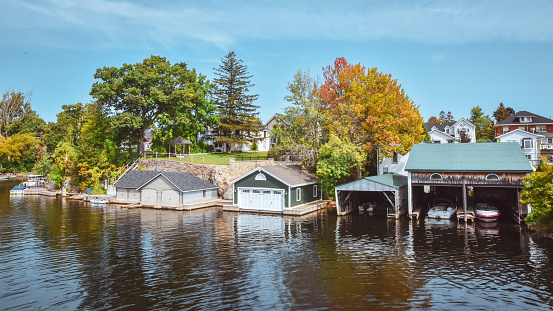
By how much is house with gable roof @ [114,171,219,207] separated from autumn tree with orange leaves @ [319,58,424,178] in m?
18.2

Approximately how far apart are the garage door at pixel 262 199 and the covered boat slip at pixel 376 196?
632cm

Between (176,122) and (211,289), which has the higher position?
(176,122)

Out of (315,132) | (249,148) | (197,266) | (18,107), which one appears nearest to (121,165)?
(249,148)

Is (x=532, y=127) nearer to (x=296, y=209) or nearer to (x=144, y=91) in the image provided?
(x=296, y=209)

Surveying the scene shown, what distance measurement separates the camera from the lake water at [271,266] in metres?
15.8

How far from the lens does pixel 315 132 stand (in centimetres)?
4897

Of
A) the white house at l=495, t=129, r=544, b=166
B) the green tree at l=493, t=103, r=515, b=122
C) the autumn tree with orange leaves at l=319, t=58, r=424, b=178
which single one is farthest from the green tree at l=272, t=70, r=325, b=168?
the green tree at l=493, t=103, r=515, b=122

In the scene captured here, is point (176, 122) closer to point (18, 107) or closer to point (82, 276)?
point (82, 276)

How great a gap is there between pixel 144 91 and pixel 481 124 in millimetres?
94616

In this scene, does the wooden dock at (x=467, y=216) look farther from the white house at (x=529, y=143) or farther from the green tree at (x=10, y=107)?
the green tree at (x=10, y=107)

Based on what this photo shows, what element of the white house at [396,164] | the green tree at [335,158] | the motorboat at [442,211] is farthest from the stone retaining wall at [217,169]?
the motorboat at [442,211]

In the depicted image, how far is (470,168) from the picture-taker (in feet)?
107

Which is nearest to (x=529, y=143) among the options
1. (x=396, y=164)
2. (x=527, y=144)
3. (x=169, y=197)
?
(x=527, y=144)

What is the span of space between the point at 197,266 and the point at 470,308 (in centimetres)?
1372
